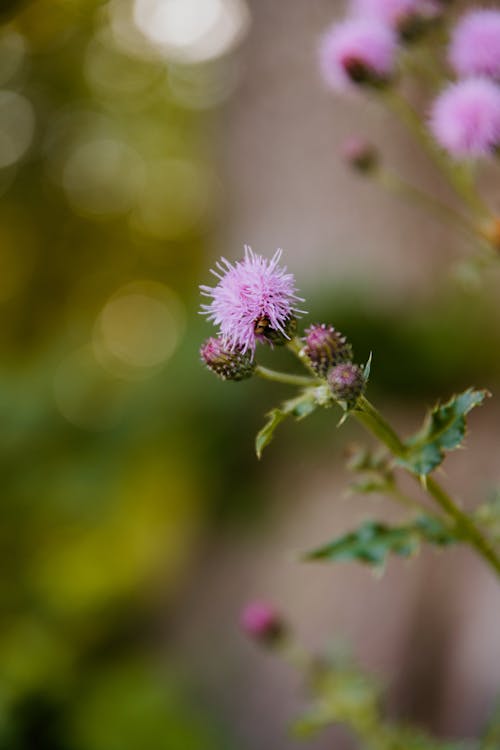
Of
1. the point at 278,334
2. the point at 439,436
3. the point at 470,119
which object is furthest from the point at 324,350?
the point at 470,119

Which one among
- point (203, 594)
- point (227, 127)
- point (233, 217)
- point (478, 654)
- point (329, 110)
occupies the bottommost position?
point (478, 654)

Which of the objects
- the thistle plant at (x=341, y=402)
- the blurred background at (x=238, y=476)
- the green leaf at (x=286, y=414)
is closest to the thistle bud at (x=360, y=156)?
the thistle plant at (x=341, y=402)

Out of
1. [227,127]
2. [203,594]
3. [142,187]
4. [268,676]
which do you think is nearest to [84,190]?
[142,187]

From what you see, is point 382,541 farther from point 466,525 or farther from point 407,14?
point 407,14

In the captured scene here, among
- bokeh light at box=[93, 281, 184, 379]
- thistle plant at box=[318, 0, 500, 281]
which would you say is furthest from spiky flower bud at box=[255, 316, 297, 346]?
bokeh light at box=[93, 281, 184, 379]

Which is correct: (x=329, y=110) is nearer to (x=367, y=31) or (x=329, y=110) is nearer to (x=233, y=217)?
(x=233, y=217)

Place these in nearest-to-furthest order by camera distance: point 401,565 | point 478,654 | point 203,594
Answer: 1. point 478,654
2. point 401,565
3. point 203,594

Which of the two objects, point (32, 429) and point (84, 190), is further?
point (84, 190)
